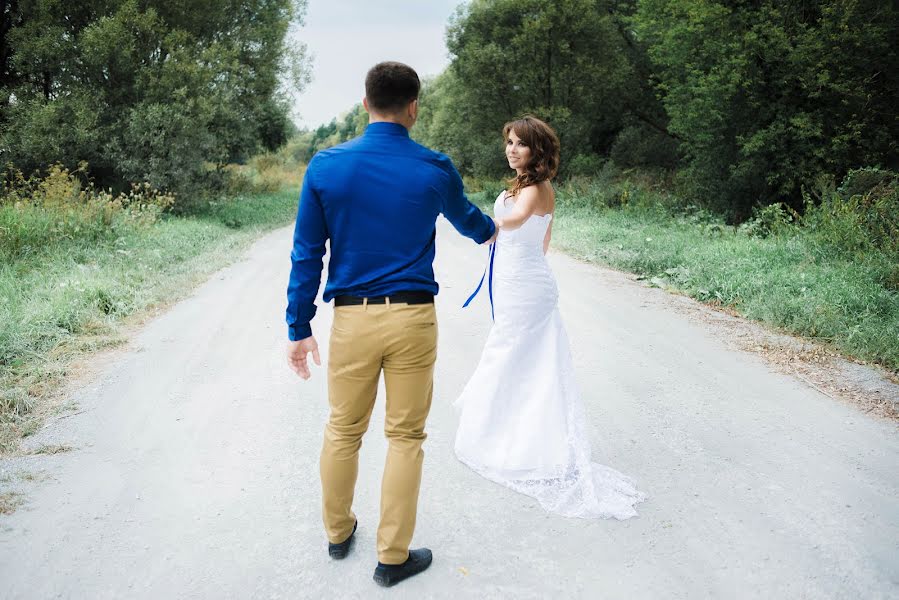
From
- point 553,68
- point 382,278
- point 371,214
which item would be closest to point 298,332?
point 382,278

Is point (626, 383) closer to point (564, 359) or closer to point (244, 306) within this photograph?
point (564, 359)

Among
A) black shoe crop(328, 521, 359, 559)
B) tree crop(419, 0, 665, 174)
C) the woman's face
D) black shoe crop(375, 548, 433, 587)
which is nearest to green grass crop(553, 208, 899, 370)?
the woman's face

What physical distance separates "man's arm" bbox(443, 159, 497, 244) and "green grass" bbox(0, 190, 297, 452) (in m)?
3.31

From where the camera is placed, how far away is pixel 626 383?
16.7 ft

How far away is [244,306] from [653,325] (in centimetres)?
500

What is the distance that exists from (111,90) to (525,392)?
17387mm

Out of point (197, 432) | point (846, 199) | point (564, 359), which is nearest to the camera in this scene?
point (564, 359)

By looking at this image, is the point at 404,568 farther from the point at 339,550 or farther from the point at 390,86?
the point at 390,86

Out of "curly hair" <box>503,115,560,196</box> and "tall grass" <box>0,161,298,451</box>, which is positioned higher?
"curly hair" <box>503,115,560,196</box>

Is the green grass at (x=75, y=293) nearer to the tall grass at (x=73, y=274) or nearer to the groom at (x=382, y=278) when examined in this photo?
the tall grass at (x=73, y=274)

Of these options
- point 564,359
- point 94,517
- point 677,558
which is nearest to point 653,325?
point 564,359

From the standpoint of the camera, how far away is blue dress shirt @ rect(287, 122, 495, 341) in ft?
8.05

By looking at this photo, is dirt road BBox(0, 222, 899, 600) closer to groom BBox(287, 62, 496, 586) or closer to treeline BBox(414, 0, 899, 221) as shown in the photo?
groom BBox(287, 62, 496, 586)

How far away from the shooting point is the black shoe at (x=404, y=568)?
2.63 meters
